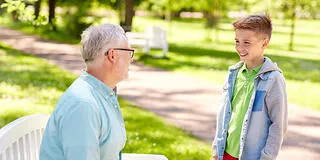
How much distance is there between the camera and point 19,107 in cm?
A: 759

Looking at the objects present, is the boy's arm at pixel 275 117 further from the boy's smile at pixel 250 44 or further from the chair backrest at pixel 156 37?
the chair backrest at pixel 156 37

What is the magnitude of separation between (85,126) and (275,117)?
1589 mm

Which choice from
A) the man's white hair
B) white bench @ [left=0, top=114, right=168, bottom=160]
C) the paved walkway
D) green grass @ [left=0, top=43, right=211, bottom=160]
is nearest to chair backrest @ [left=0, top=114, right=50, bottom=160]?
white bench @ [left=0, top=114, right=168, bottom=160]

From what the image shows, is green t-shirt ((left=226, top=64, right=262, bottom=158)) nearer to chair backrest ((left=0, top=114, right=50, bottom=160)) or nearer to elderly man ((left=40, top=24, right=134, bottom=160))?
elderly man ((left=40, top=24, right=134, bottom=160))

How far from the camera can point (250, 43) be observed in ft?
10.5

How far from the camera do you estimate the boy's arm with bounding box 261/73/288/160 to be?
3184mm

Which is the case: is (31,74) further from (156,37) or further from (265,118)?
(265,118)

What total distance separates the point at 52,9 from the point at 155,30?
402 inches

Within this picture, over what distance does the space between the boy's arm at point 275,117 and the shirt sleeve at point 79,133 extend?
1515 mm

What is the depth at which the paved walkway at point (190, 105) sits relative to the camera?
7133mm

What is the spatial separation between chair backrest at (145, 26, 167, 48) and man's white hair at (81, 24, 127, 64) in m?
13.7

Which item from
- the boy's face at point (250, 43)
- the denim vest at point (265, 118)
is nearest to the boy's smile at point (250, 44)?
the boy's face at point (250, 43)

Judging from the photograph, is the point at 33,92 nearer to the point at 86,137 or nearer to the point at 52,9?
the point at 86,137

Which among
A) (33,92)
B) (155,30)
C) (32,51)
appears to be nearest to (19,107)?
(33,92)
